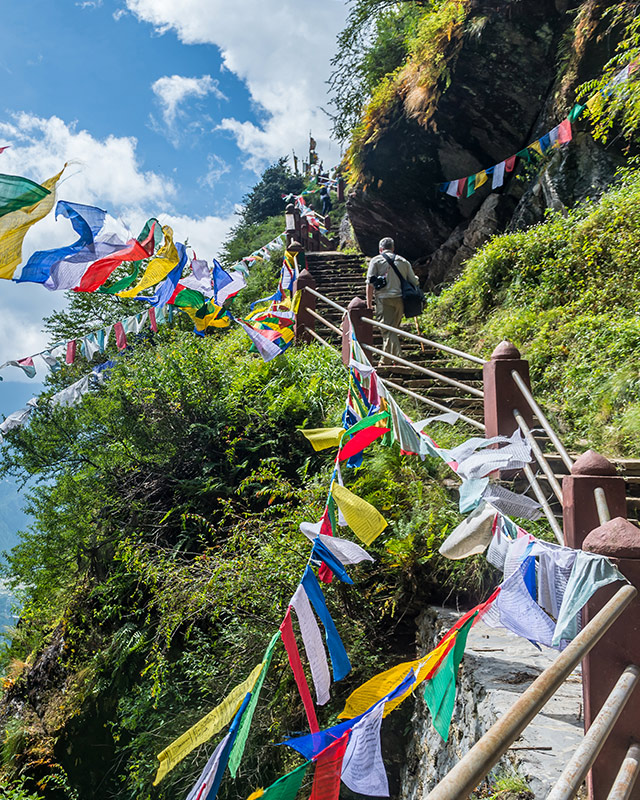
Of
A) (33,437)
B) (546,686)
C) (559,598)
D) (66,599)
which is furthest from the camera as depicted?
(33,437)

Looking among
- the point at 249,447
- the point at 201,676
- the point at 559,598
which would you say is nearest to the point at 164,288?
the point at 249,447

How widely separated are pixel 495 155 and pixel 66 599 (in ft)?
39.6

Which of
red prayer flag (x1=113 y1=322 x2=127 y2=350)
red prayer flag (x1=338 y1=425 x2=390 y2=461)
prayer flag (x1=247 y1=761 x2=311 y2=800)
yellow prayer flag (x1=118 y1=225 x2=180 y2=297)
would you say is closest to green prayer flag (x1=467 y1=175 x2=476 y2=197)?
red prayer flag (x1=113 y1=322 x2=127 y2=350)

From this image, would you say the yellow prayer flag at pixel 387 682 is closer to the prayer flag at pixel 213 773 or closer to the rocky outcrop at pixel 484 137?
the prayer flag at pixel 213 773

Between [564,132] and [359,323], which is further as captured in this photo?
[564,132]

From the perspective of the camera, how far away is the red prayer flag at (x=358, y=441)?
4.15 metres

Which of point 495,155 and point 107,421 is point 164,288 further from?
point 495,155

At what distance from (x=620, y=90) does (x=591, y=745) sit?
9.86m

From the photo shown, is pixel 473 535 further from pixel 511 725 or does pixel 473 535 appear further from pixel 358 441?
pixel 358 441

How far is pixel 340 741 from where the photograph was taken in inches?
77.5

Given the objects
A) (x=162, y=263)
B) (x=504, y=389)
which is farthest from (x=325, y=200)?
(x=504, y=389)

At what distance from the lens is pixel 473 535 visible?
282 cm

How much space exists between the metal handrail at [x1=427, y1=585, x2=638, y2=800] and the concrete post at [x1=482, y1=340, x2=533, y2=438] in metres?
2.88

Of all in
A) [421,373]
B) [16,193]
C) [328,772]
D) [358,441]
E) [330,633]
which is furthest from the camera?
[421,373]
